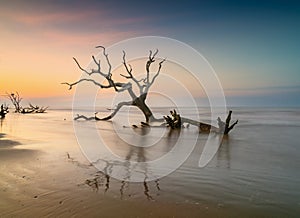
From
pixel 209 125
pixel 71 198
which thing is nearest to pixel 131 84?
pixel 209 125

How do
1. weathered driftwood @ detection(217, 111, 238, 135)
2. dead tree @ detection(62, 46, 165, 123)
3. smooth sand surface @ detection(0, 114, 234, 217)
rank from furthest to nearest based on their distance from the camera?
1. dead tree @ detection(62, 46, 165, 123)
2. weathered driftwood @ detection(217, 111, 238, 135)
3. smooth sand surface @ detection(0, 114, 234, 217)

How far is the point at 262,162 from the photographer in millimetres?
6793

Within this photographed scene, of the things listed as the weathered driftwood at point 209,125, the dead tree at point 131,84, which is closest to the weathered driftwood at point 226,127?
the weathered driftwood at point 209,125

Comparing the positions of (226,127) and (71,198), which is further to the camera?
(226,127)

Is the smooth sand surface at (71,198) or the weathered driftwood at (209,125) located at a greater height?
the weathered driftwood at (209,125)

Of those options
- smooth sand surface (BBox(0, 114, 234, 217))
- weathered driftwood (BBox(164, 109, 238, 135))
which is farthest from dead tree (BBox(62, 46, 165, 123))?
smooth sand surface (BBox(0, 114, 234, 217))

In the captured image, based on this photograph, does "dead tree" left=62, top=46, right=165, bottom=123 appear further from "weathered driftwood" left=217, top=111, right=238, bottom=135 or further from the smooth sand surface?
the smooth sand surface

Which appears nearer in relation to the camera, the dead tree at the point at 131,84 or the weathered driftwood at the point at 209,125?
the weathered driftwood at the point at 209,125

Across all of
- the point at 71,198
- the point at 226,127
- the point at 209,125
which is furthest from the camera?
the point at 209,125

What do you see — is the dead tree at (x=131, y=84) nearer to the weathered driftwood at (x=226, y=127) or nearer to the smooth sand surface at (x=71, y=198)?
the weathered driftwood at (x=226, y=127)

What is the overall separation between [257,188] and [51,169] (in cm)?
393

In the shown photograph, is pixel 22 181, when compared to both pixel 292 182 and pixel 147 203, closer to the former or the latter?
pixel 147 203

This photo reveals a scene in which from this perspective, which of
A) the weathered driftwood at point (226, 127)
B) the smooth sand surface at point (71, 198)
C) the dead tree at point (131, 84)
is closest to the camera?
the smooth sand surface at point (71, 198)

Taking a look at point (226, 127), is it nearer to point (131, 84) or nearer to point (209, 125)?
point (209, 125)
